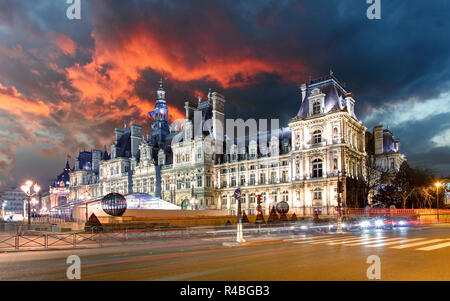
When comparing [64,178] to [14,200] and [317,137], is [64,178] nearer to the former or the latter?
[14,200]

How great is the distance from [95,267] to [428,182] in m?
56.6

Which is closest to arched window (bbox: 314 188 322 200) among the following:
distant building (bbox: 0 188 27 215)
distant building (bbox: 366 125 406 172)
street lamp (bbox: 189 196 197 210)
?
distant building (bbox: 366 125 406 172)

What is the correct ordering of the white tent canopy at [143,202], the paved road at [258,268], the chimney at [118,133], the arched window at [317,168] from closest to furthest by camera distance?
the paved road at [258,268] → the white tent canopy at [143,202] → the arched window at [317,168] → the chimney at [118,133]

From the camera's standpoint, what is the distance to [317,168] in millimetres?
53219

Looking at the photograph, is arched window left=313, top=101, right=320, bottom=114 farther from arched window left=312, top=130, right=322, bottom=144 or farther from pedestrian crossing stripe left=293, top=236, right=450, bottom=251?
pedestrian crossing stripe left=293, top=236, right=450, bottom=251

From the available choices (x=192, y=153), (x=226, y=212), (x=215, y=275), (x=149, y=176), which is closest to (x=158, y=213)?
(x=226, y=212)

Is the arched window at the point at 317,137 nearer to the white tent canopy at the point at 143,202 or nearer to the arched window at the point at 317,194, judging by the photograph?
the arched window at the point at 317,194

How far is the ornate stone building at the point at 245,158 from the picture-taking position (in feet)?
171

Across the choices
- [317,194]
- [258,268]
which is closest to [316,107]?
[317,194]

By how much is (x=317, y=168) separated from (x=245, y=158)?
16.3 meters

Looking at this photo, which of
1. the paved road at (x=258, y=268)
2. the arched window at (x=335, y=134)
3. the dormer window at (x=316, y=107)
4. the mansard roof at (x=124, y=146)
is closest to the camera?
the paved road at (x=258, y=268)

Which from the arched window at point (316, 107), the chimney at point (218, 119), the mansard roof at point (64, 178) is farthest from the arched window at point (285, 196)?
the mansard roof at point (64, 178)
